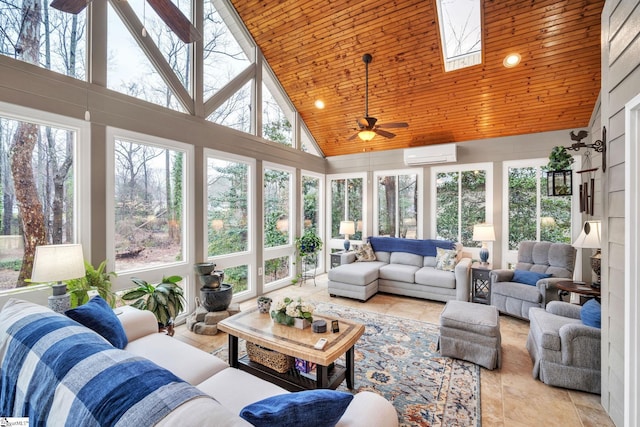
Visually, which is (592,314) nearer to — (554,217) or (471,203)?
(554,217)

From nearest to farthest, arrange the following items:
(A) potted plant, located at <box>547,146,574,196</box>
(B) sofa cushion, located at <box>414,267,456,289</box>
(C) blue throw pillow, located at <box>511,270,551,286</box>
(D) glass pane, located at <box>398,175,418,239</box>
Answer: (A) potted plant, located at <box>547,146,574,196</box> → (C) blue throw pillow, located at <box>511,270,551,286</box> → (B) sofa cushion, located at <box>414,267,456,289</box> → (D) glass pane, located at <box>398,175,418,239</box>

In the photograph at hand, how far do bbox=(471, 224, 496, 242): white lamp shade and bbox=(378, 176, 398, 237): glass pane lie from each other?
1.68 metres

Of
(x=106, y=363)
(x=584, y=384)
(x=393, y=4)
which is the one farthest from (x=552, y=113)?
(x=106, y=363)

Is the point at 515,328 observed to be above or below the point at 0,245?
below

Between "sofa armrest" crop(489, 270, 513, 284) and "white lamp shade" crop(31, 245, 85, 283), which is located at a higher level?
"white lamp shade" crop(31, 245, 85, 283)

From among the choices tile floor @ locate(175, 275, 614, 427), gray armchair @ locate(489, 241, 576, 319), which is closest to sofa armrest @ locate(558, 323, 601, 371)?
tile floor @ locate(175, 275, 614, 427)

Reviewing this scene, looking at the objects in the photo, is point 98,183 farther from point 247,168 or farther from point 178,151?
point 247,168

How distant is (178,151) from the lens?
12.2 ft

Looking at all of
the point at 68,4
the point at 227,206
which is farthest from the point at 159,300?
the point at 68,4

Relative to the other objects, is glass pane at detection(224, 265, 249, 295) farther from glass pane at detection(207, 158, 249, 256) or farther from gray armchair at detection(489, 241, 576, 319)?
gray armchair at detection(489, 241, 576, 319)

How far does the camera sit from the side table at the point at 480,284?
424 cm

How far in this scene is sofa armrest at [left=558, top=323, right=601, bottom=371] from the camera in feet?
7.31

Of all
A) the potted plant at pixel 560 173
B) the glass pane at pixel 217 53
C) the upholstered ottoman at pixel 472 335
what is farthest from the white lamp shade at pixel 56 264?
the potted plant at pixel 560 173

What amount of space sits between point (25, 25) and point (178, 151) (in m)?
1.67
